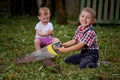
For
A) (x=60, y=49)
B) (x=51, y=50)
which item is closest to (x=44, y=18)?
(x=51, y=50)

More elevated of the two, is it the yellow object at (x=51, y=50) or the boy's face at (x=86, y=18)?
the boy's face at (x=86, y=18)

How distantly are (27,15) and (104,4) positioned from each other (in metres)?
2.69

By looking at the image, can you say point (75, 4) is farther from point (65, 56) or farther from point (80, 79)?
point (80, 79)

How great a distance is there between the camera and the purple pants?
487 centimetres

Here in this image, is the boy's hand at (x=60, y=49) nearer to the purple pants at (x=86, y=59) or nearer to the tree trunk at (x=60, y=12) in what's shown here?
the purple pants at (x=86, y=59)

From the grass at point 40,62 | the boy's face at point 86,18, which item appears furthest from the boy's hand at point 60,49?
the boy's face at point 86,18

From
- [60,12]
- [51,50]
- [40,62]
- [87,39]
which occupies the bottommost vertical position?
[40,62]

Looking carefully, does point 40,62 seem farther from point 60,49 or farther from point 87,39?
point 87,39

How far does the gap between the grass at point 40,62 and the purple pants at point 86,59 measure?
11cm

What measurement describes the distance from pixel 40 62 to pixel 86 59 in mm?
728

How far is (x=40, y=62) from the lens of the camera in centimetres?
516

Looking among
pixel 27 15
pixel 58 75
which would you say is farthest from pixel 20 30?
pixel 58 75

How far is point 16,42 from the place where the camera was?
674 centimetres

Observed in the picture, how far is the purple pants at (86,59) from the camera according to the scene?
4867 millimetres
